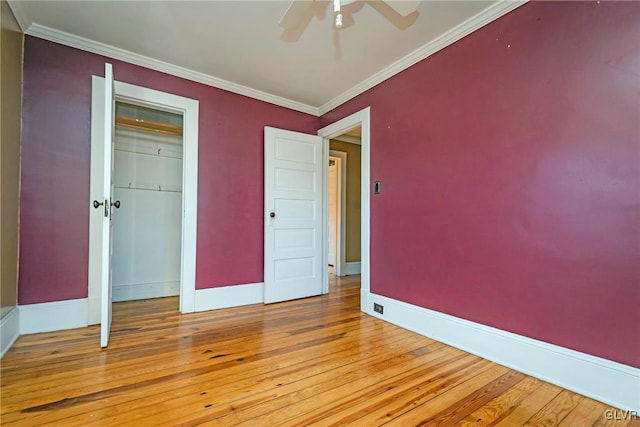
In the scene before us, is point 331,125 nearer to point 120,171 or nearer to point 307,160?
point 307,160

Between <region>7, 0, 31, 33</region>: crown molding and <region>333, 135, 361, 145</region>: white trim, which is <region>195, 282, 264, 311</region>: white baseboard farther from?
<region>333, 135, 361, 145</region>: white trim

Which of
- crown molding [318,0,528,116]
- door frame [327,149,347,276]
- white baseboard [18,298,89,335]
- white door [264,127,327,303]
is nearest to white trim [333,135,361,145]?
door frame [327,149,347,276]

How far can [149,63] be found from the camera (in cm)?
264

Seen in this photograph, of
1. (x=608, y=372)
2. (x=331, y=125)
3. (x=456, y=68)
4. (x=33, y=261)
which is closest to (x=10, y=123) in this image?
(x=33, y=261)

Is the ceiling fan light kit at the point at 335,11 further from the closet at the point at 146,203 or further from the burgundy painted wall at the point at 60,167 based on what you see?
the closet at the point at 146,203

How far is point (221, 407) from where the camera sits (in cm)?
138

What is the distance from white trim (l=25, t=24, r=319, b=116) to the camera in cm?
226

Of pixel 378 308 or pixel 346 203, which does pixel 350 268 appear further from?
pixel 378 308

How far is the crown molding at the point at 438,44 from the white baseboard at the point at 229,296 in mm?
2382

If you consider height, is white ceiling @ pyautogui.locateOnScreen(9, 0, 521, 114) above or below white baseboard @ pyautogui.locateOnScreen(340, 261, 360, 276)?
above

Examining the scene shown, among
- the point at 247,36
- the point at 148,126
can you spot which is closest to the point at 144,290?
the point at 148,126

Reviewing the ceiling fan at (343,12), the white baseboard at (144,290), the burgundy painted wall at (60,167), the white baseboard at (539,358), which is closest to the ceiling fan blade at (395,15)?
the ceiling fan at (343,12)

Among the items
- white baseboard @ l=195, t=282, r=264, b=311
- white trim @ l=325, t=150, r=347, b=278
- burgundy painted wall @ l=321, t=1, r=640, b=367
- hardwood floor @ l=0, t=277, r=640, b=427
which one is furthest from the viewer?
white trim @ l=325, t=150, r=347, b=278

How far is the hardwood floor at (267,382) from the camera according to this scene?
51.9 inches
